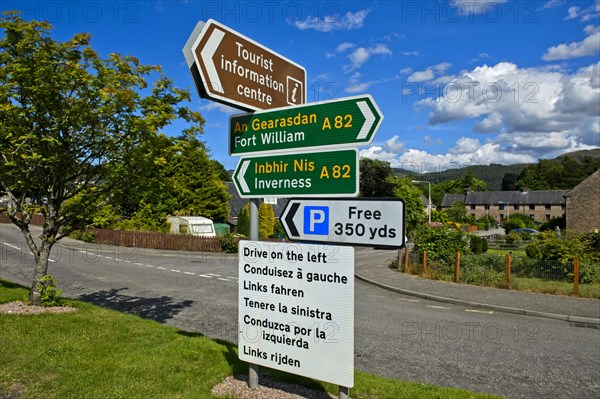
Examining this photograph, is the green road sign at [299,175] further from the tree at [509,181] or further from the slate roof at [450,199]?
the tree at [509,181]

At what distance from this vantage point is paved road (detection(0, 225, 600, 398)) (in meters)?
5.86

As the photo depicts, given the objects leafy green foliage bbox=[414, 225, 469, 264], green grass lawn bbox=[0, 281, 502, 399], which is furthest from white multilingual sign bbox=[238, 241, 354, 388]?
leafy green foliage bbox=[414, 225, 469, 264]

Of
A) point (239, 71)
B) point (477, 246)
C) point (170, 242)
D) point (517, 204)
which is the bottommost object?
point (477, 246)

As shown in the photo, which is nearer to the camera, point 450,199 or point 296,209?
point 296,209

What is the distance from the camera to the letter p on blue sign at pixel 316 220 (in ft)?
11.5

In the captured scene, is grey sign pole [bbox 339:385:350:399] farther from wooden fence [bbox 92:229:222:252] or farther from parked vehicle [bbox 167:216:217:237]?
parked vehicle [bbox 167:216:217:237]

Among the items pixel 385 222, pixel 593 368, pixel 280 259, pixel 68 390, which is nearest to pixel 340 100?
pixel 385 222

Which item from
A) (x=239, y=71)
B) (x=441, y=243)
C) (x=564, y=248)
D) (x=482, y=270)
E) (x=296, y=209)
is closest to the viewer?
(x=296, y=209)

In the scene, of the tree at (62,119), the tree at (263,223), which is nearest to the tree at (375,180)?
the tree at (263,223)

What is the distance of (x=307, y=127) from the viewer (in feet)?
12.0

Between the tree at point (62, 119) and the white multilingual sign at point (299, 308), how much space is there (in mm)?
3810

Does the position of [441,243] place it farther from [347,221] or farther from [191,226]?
[191,226]

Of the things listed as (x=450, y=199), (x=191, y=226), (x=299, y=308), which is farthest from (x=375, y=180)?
(x=450, y=199)

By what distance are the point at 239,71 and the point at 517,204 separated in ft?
328
